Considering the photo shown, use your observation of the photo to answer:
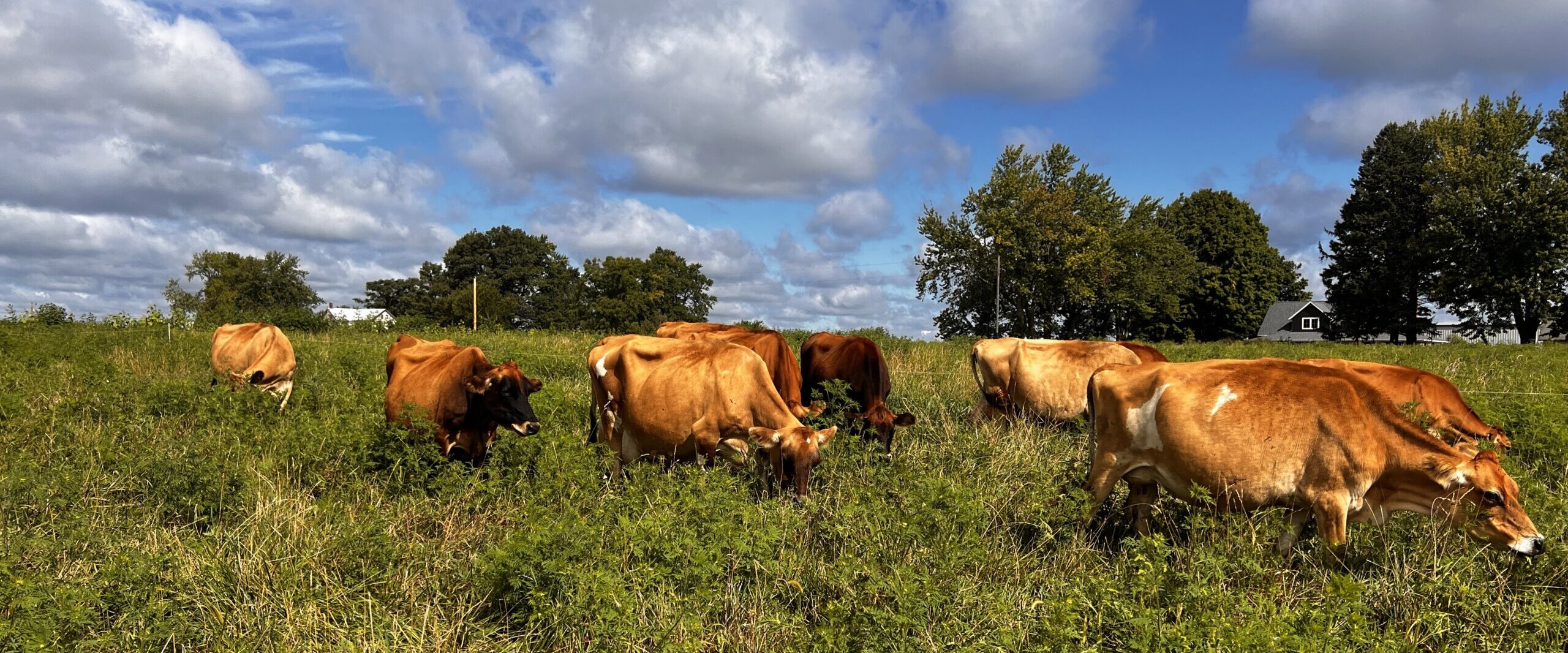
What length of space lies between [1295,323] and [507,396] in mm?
80059

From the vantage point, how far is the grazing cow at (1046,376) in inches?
480

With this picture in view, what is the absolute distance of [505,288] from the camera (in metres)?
84.9

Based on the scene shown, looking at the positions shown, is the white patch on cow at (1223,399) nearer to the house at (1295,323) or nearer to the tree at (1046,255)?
the tree at (1046,255)

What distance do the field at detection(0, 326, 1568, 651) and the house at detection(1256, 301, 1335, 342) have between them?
2891 inches

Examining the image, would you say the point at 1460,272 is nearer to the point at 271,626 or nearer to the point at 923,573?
the point at 923,573

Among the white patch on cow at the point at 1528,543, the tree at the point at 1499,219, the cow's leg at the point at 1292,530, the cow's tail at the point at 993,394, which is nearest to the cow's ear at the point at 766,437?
the cow's leg at the point at 1292,530

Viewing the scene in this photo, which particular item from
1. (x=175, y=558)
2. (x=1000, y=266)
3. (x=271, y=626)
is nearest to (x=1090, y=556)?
(x=271, y=626)

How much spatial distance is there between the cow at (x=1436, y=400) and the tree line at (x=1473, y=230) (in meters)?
44.4

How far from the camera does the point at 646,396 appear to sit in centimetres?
892

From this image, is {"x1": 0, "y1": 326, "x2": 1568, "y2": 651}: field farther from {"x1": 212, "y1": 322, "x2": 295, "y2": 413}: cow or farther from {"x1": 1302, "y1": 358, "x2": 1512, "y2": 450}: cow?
{"x1": 212, "y1": 322, "x2": 295, "y2": 413}: cow

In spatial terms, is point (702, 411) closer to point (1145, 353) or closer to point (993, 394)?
point (993, 394)

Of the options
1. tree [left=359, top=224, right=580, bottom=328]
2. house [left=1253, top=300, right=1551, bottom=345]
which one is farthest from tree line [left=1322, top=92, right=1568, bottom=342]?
tree [left=359, top=224, right=580, bottom=328]

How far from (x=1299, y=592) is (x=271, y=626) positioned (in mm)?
6232

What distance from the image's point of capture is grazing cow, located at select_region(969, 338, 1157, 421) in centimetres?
1219
